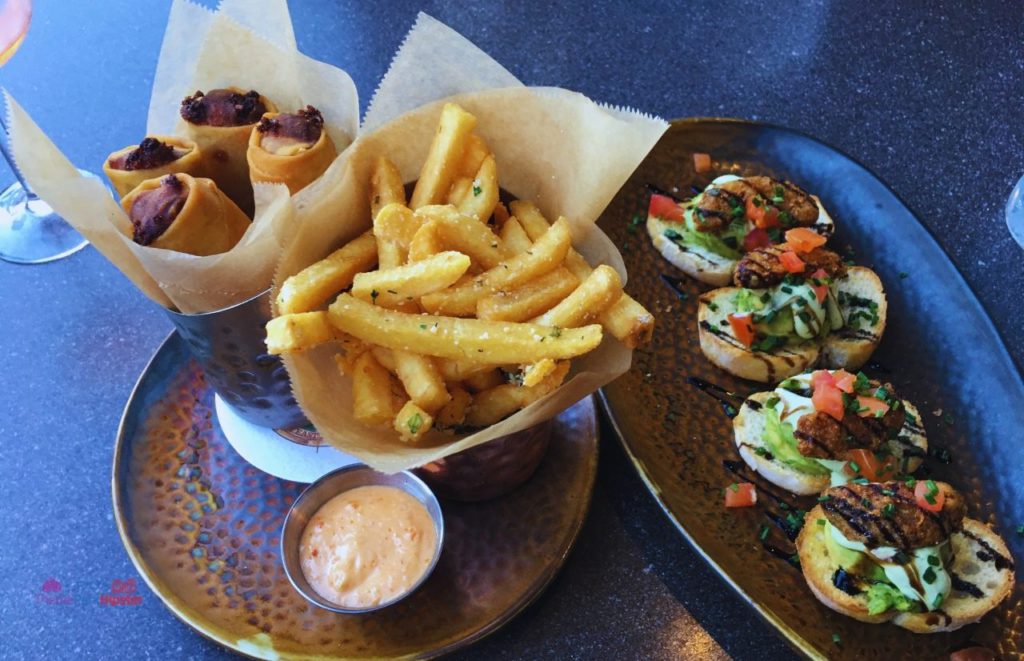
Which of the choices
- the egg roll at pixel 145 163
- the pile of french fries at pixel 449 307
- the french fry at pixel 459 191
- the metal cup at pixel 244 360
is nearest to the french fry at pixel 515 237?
the pile of french fries at pixel 449 307

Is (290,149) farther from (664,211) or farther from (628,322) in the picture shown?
(664,211)

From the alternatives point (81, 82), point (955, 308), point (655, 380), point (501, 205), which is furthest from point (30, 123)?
point (955, 308)

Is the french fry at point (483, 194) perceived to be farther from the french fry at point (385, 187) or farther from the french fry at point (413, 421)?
the french fry at point (413, 421)

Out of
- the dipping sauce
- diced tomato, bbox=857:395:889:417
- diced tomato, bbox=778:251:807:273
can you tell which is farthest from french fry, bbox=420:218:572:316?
diced tomato, bbox=778:251:807:273

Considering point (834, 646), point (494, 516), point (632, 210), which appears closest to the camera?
point (834, 646)

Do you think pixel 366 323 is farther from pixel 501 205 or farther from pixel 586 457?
pixel 586 457

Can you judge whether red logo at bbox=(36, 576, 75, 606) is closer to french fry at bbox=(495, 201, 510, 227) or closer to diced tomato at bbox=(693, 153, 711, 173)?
french fry at bbox=(495, 201, 510, 227)
